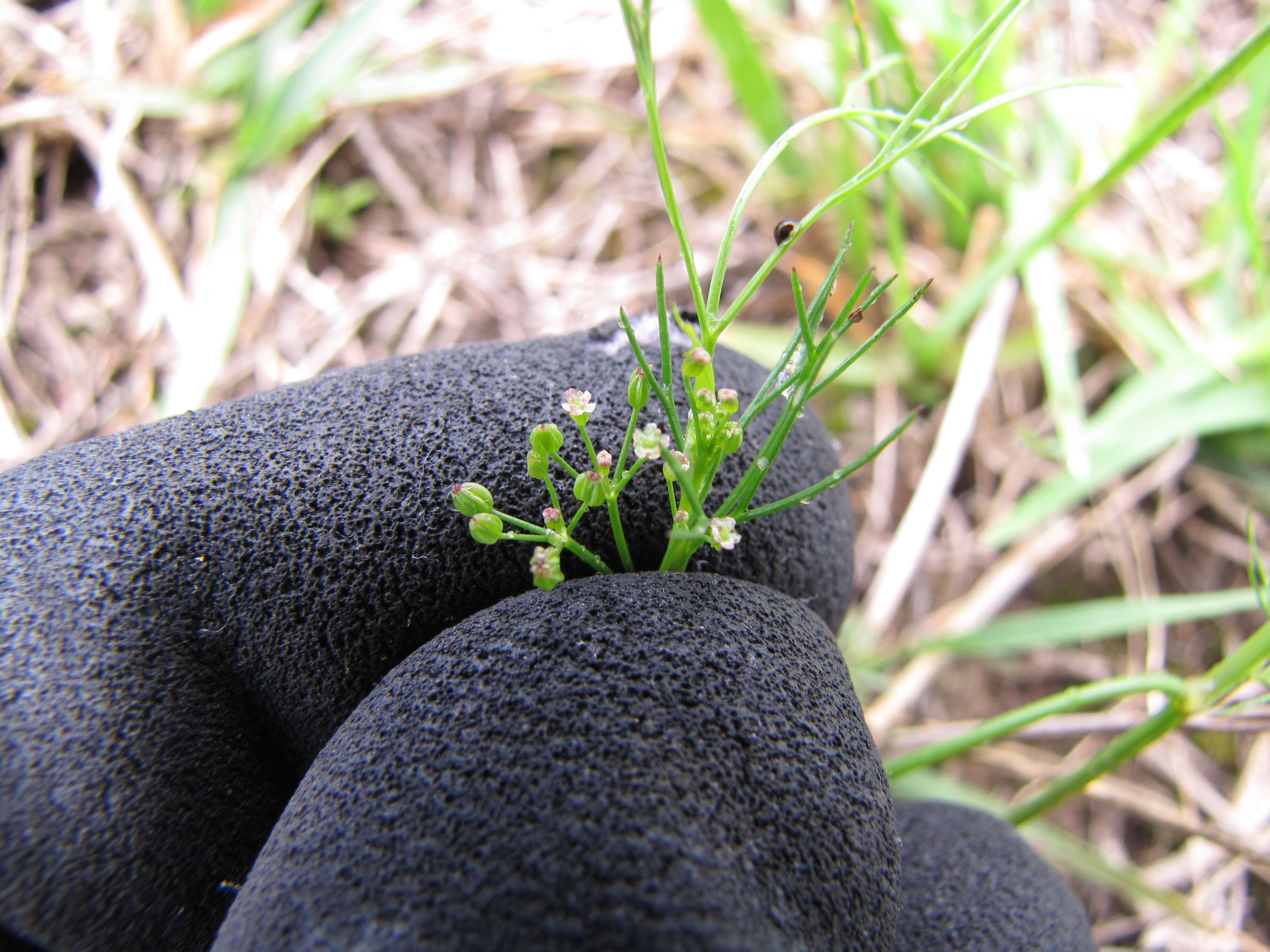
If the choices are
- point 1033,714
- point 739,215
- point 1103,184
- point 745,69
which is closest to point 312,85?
point 745,69

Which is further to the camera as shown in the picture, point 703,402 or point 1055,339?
point 1055,339

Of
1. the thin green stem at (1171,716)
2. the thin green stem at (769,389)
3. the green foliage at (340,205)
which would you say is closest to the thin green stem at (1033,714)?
the thin green stem at (1171,716)

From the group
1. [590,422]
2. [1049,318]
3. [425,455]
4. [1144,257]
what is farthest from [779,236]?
[1144,257]

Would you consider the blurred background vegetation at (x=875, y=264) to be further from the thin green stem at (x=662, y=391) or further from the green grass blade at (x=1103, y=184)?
the thin green stem at (x=662, y=391)

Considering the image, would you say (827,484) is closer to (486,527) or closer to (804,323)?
(804,323)

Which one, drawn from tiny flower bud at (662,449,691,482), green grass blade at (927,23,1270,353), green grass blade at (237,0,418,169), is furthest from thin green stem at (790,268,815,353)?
green grass blade at (237,0,418,169)

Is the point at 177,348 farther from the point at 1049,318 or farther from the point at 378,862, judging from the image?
the point at 1049,318

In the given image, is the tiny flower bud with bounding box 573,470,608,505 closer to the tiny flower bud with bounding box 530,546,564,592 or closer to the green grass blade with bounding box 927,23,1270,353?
the tiny flower bud with bounding box 530,546,564,592
